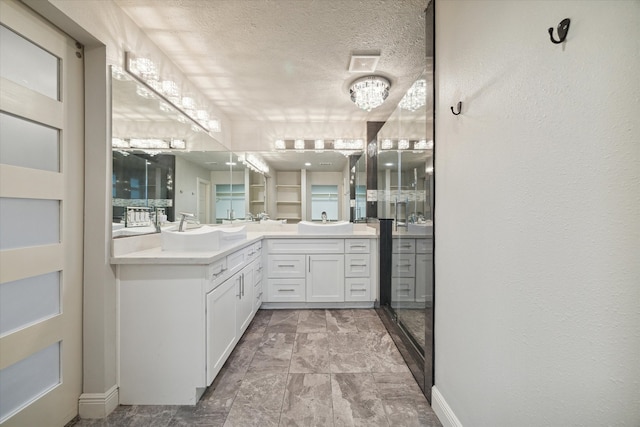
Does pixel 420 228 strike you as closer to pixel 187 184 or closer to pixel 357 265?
pixel 357 265

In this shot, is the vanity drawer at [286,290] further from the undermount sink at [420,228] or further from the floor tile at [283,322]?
the undermount sink at [420,228]

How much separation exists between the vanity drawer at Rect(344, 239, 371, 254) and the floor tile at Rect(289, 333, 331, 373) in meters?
0.99

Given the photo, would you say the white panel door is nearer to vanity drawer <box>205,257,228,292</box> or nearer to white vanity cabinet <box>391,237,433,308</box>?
vanity drawer <box>205,257,228,292</box>

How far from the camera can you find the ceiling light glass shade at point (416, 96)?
1744 mm

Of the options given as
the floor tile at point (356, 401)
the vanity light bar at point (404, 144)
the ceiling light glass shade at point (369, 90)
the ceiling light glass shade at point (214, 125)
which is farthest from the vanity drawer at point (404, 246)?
the ceiling light glass shade at point (214, 125)

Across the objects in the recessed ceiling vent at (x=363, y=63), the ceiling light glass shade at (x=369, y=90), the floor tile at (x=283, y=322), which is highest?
the recessed ceiling vent at (x=363, y=63)

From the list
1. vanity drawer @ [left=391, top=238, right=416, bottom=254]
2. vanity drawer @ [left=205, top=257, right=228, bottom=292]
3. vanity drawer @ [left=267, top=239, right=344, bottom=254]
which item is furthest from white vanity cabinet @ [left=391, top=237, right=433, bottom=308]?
vanity drawer @ [left=205, top=257, right=228, bottom=292]

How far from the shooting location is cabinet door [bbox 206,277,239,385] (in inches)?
63.9

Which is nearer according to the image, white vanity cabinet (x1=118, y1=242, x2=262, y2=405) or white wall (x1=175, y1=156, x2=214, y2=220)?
white vanity cabinet (x1=118, y1=242, x2=262, y2=405)

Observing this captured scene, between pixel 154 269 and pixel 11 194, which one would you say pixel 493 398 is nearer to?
pixel 154 269

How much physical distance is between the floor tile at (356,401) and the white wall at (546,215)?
0.44 m

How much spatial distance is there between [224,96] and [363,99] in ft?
4.92

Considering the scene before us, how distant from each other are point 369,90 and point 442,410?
2.51m

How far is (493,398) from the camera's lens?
3.26 ft
